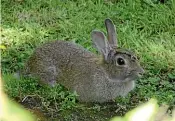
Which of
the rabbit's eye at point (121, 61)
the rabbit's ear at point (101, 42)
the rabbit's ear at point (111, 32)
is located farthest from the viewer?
the rabbit's ear at point (111, 32)

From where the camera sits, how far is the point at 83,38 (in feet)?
19.4

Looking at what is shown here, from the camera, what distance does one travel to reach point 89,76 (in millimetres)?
4750

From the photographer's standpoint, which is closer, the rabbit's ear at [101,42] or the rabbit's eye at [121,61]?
the rabbit's eye at [121,61]

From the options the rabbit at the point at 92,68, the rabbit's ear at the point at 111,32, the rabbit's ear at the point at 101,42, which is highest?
the rabbit's ear at the point at 111,32

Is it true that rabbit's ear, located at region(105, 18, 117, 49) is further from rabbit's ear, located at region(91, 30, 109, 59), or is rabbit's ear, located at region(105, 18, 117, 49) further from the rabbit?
rabbit's ear, located at region(91, 30, 109, 59)

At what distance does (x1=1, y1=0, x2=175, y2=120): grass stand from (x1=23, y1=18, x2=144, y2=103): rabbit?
12 centimetres

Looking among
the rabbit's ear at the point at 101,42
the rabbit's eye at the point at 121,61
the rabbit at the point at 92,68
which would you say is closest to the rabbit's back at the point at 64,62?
the rabbit at the point at 92,68

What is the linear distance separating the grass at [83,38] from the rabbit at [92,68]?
0.12 metres

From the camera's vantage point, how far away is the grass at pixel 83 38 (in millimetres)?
4566

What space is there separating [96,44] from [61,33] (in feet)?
4.44

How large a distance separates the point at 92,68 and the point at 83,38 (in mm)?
1211

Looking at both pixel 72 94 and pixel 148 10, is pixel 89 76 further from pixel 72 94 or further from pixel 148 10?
pixel 148 10

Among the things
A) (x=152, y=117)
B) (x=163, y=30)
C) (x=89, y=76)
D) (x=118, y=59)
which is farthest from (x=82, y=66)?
(x=152, y=117)

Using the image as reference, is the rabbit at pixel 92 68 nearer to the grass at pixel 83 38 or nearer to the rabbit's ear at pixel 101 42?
the rabbit's ear at pixel 101 42
